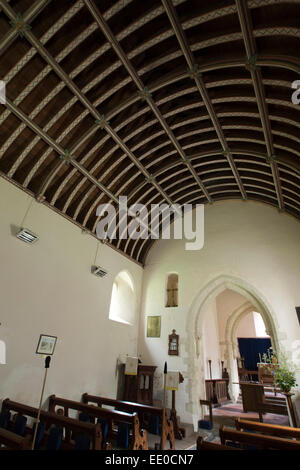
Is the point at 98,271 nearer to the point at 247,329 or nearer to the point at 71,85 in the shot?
the point at 71,85

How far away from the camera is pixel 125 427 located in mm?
3869

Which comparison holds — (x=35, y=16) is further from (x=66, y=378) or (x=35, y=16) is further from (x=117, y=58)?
(x=66, y=378)

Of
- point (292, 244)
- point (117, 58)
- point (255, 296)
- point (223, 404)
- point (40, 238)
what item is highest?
point (117, 58)

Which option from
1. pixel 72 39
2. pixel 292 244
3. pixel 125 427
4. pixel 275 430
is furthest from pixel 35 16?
pixel 292 244

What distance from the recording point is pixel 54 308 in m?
5.49

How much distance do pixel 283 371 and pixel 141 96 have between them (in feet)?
22.0

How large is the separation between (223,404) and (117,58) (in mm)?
11623

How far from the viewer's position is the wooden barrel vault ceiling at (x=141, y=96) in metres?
3.73

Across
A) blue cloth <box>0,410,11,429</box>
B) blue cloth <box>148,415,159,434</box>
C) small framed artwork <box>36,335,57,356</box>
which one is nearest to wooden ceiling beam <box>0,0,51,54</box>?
small framed artwork <box>36,335,57,356</box>

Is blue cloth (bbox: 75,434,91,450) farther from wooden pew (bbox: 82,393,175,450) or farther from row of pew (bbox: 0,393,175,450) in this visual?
wooden pew (bbox: 82,393,175,450)

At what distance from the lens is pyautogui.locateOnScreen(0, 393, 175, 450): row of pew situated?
9.66 ft

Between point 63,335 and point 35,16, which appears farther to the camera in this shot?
point 63,335

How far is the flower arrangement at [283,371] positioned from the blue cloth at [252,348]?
8465 millimetres

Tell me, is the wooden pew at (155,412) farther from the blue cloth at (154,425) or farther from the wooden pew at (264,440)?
the wooden pew at (264,440)
